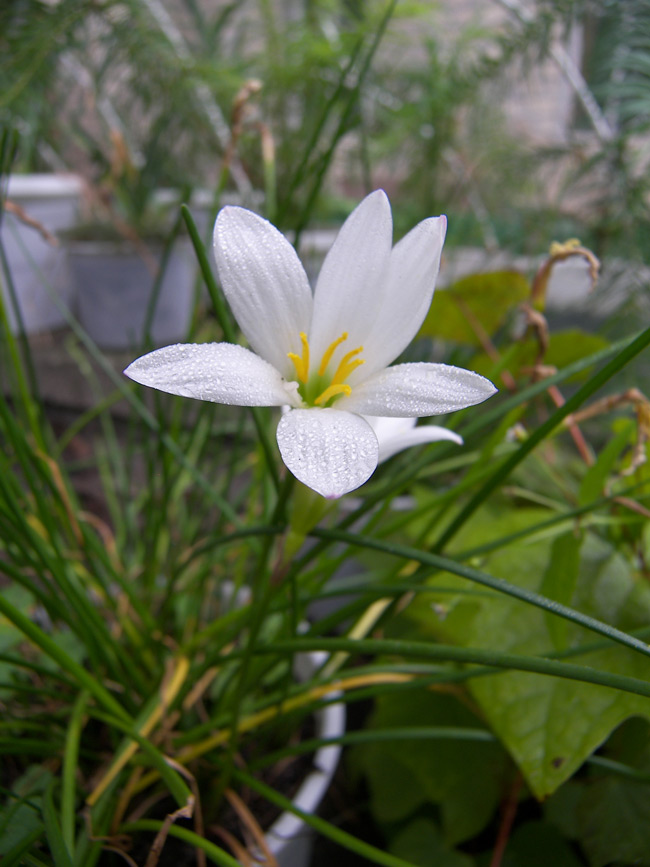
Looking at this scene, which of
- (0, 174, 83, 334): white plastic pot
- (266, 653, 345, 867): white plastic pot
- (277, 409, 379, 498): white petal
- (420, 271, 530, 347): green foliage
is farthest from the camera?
(0, 174, 83, 334): white plastic pot

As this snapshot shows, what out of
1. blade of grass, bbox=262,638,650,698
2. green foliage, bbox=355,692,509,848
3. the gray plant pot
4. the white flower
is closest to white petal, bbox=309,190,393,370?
the white flower

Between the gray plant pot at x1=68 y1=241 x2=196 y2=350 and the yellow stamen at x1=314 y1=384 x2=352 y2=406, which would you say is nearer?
the yellow stamen at x1=314 y1=384 x2=352 y2=406

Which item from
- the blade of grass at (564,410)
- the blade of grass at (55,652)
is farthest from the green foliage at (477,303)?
the blade of grass at (55,652)

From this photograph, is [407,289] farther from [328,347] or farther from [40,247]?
[40,247]

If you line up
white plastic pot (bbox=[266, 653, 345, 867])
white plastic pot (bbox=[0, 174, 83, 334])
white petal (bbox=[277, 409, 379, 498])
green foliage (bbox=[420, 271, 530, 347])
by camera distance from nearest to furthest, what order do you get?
white petal (bbox=[277, 409, 379, 498])
white plastic pot (bbox=[266, 653, 345, 867])
green foliage (bbox=[420, 271, 530, 347])
white plastic pot (bbox=[0, 174, 83, 334])

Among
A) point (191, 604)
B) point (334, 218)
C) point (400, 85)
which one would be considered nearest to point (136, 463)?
point (191, 604)

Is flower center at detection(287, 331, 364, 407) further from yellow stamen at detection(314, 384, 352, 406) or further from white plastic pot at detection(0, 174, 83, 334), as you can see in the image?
white plastic pot at detection(0, 174, 83, 334)

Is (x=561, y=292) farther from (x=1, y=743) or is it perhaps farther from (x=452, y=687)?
(x=1, y=743)
